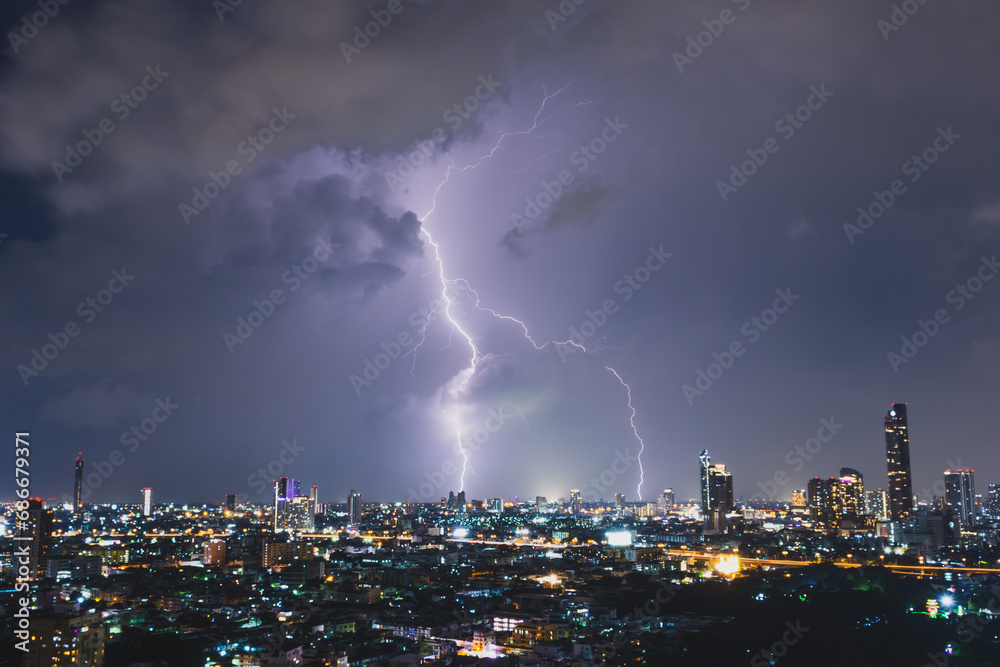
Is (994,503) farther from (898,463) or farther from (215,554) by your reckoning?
(215,554)

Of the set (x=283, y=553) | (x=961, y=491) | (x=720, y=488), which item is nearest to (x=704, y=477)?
(x=720, y=488)

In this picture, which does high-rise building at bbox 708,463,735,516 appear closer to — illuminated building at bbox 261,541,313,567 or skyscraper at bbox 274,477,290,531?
skyscraper at bbox 274,477,290,531

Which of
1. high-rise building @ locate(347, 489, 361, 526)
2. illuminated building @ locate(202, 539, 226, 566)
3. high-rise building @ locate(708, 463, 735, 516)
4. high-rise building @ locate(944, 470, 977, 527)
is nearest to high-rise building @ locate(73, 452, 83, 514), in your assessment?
high-rise building @ locate(347, 489, 361, 526)

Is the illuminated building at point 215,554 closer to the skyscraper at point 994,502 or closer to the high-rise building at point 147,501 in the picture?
the high-rise building at point 147,501

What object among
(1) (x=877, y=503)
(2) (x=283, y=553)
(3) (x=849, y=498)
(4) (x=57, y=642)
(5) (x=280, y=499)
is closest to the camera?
(4) (x=57, y=642)

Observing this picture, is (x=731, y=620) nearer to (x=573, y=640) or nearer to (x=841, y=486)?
(x=573, y=640)

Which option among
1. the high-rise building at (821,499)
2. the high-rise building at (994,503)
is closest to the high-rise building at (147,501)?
the high-rise building at (821,499)

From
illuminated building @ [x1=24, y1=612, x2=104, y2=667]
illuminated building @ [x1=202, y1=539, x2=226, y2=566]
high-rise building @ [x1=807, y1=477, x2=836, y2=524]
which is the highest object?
high-rise building @ [x1=807, y1=477, x2=836, y2=524]
